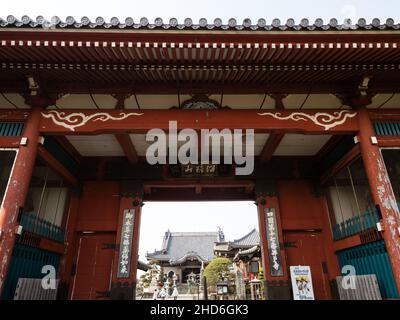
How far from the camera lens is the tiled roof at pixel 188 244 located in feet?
149

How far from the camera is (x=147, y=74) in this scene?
19.9 ft

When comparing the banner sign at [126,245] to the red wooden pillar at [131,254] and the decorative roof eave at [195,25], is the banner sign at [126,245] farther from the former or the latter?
the decorative roof eave at [195,25]

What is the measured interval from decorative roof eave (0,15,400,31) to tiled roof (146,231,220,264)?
4125 cm

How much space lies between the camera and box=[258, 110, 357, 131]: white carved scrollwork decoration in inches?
250

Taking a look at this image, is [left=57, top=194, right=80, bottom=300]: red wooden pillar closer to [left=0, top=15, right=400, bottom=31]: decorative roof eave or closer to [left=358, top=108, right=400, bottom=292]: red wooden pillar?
[left=0, top=15, right=400, bottom=31]: decorative roof eave

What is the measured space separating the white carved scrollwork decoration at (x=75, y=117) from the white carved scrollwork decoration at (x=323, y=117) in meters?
3.24

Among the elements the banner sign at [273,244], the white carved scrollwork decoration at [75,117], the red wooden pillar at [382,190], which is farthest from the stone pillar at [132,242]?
the red wooden pillar at [382,190]

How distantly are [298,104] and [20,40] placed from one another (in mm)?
5929

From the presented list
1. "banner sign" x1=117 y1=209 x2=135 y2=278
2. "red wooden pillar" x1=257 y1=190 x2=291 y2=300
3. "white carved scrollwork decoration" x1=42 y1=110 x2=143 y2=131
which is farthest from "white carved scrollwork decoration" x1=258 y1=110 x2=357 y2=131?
"banner sign" x1=117 y1=209 x2=135 y2=278

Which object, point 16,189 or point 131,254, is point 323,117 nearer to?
point 131,254

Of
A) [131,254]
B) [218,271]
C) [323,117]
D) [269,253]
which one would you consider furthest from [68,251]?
[218,271]

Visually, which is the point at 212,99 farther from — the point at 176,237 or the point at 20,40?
the point at 176,237
